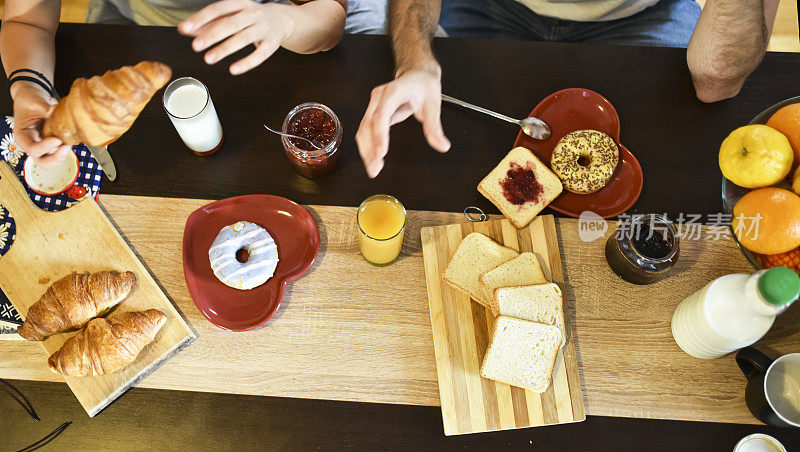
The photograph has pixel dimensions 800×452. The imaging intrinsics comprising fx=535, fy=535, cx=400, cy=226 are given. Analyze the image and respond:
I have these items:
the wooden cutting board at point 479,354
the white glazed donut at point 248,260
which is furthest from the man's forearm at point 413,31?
the white glazed donut at point 248,260

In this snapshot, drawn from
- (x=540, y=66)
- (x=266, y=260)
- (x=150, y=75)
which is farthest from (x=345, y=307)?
(x=540, y=66)

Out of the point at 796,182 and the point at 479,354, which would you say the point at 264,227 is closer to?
the point at 479,354

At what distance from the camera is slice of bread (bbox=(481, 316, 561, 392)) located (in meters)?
1.09

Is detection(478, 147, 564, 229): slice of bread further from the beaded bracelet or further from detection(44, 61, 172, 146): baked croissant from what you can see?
the beaded bracelet

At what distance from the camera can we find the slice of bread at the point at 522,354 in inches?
43.0

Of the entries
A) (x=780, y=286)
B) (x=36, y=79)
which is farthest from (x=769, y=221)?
(x=36, y=79)

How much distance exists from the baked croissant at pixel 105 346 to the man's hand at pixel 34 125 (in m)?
0.36

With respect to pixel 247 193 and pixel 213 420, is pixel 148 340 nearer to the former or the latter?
pixel 213 420

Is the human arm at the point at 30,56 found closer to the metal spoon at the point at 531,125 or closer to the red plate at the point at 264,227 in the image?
the red plate at the point at 264,227

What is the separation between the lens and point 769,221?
1.04m

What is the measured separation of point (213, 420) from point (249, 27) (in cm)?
83

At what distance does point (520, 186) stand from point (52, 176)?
1100 millimetres

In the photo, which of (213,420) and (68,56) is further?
(68,56)

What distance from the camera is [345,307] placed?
1.19m
